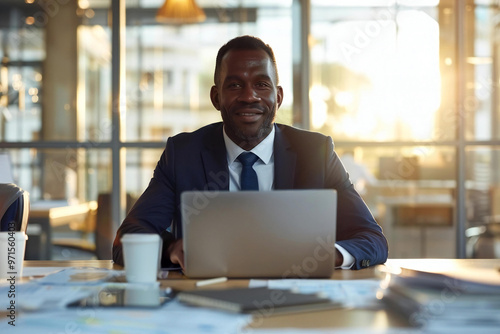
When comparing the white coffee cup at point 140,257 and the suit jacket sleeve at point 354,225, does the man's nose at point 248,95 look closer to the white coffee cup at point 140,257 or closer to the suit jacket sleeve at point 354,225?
the suit jacket sleeve at point 354,225

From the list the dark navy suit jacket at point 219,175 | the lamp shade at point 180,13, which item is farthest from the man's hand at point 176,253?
the lamp shade at point 180,13

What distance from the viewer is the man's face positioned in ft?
7.43

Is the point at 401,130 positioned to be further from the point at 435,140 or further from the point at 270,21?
the point at 270,21

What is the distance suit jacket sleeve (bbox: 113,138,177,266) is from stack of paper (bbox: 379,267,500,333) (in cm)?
95

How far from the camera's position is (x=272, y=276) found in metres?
1.52

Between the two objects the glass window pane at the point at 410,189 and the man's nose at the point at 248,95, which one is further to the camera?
the glass window pane at the point at 410,189

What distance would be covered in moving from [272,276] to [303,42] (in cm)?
317

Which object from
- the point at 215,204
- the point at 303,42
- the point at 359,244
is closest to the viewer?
the point at 215,204

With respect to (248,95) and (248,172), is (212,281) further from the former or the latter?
(248,95)

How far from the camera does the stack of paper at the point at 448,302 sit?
3.49 ft

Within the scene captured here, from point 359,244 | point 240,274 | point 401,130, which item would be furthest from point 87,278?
point 401,130

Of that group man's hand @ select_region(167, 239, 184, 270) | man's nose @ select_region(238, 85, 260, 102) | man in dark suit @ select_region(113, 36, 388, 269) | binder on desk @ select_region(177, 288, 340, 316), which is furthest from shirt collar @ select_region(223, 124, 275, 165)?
binder on desk @ select_region(177, 288, 340, 316)

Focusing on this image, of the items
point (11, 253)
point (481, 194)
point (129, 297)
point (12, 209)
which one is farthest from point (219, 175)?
point (481, 194)

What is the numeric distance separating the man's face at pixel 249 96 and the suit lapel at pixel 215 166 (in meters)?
0.10
